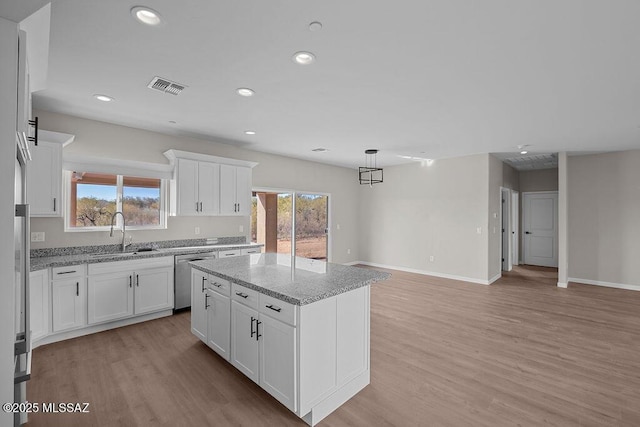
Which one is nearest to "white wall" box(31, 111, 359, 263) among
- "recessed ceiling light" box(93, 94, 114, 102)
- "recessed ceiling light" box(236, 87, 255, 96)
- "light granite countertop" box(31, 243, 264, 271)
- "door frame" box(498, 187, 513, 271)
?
"light granite countertop" box(31, 243, 264, 271)

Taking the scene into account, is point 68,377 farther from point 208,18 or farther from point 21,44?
point 208,18

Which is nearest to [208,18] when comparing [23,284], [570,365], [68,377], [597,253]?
[23,284]

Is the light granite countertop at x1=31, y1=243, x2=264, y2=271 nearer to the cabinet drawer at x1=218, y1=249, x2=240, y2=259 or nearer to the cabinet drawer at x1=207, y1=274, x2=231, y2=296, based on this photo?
the cabinet drawer at x1=218, y1=249, x2=240, y2=259

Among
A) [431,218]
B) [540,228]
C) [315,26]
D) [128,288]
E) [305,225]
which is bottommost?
[128,288]

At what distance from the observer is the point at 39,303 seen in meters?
3.01

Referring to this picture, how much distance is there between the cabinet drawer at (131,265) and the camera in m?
3.43

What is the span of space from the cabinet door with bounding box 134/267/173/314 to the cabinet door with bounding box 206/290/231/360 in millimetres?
1445

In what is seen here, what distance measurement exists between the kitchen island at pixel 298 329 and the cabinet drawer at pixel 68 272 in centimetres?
164

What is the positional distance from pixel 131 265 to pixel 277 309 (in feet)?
8.57

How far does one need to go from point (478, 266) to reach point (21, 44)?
666 centimetres

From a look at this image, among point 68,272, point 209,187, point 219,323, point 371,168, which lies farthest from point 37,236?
point 371,168

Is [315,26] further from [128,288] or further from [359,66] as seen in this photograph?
[128,288]

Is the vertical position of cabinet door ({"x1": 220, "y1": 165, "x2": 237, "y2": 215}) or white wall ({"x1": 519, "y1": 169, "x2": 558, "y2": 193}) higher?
white wall ({"x1": 519, "y1": 169, "x2": 558, "y2": 193})

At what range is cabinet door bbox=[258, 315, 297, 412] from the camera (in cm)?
196
